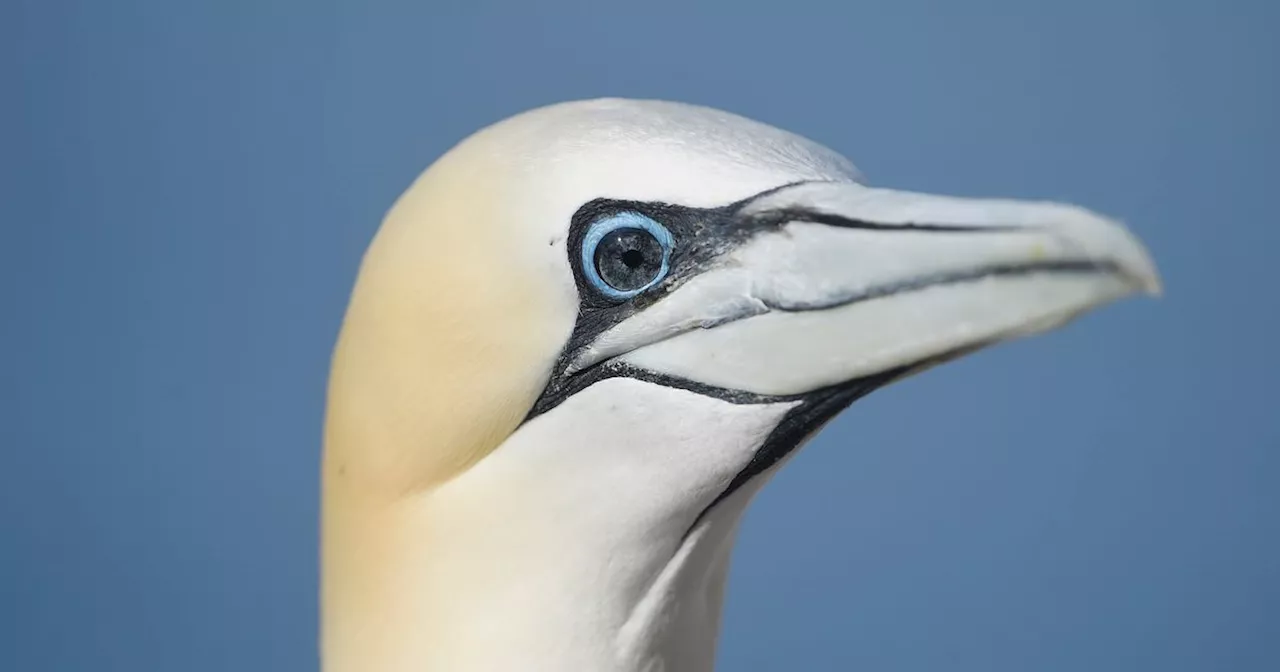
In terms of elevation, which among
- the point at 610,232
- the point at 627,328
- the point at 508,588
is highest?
the point at 610,232

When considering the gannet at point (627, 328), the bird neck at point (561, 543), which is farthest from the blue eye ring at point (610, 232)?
the bird neck at point (561, 543)

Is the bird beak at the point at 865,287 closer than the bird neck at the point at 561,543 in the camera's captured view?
Yes

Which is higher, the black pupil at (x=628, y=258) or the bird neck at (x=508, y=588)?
the black pupil at (x=628, y=258)

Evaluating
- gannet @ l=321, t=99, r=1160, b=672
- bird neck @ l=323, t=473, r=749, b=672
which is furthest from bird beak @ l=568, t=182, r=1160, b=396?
bird neck @ l=323, t=473, r=749, b=672

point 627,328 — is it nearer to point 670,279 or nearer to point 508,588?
point 670,279

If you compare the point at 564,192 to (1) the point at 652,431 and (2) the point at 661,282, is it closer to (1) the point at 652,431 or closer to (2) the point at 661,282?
(2) the point at 661,282

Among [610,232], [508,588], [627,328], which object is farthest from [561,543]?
[610,232]

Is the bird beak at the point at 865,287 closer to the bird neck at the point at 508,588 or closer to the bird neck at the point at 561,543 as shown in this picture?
the bird neck at the point at 561,543

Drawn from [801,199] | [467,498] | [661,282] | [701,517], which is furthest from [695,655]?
[801,199]
